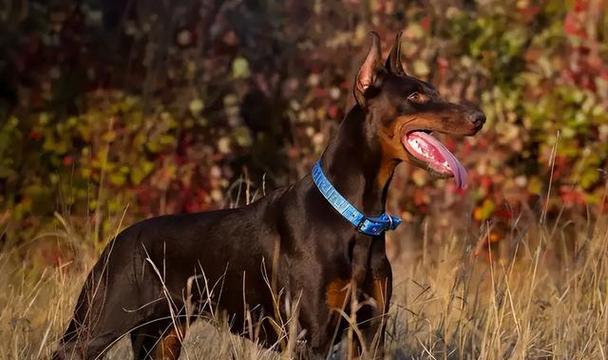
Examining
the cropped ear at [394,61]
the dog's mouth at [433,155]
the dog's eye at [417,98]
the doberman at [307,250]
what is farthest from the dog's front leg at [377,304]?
the cropped ear at [394,61]

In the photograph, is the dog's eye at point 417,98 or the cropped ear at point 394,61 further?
the cropped ear at point 394,61

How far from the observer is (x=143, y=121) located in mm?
8492

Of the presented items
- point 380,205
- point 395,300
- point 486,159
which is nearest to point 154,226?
point 380,205

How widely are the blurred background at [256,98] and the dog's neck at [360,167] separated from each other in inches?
121

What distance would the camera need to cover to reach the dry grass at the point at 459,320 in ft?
17.6

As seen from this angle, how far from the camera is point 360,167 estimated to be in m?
5.28

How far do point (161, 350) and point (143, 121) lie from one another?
2846 mm

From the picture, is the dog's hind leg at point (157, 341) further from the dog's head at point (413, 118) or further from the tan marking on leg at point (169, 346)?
the dog's head at point (413, 118)

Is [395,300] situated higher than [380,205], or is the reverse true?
[380,205]

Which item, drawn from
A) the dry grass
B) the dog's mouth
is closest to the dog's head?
the dog's mouth

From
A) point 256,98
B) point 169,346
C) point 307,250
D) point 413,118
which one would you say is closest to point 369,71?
point 413,118

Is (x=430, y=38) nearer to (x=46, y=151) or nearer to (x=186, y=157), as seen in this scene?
(x=186, y=157)

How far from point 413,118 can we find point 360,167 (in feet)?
0.92

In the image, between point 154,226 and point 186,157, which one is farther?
point 186,157
